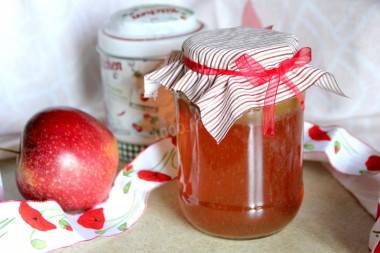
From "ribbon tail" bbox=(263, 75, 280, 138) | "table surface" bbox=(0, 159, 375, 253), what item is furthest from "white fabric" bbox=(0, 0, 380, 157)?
"ribbon tail" bbox=(263, 75, 280, 138)

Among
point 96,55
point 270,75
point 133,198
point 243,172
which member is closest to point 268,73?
point 270,75

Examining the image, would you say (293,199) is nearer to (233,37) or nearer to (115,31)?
(233,37)

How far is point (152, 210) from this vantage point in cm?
74

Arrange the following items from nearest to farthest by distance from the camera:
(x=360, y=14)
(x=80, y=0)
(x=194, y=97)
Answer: (x=194, y=97), (x=360, y=14), (x=80, y=0)

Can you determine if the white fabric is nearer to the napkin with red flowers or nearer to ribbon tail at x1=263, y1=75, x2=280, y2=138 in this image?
the napkin with red flowers

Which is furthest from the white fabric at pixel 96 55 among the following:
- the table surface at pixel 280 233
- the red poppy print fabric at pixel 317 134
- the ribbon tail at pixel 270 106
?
the ribbon tail at pixel 270 106

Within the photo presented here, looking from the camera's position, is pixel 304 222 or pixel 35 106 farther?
pixel 35 106

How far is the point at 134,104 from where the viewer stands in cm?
82

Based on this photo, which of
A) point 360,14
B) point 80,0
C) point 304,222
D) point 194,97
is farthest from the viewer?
point 80,0

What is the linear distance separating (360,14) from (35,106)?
0.54m

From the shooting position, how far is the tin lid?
79cm

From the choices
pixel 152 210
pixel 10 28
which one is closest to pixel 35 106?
pixel 10 28

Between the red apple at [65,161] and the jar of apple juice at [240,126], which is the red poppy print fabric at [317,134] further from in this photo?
the red apple at [65,161]

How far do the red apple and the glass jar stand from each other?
0.13m
